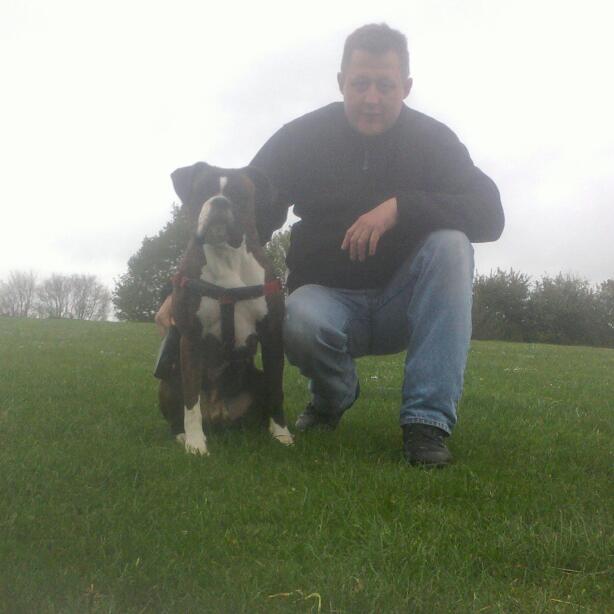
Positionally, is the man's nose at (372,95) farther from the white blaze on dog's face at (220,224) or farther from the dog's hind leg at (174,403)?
the dog's hind leg at (174,403)

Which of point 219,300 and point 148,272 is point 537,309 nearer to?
point 148,272

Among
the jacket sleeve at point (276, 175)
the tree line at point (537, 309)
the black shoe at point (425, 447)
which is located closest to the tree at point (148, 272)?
the tree line at point (537, 309)

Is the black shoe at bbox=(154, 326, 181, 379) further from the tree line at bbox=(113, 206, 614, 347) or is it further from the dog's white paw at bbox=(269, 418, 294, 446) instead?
the tree line at bbox=(113, 206, 614, 347)

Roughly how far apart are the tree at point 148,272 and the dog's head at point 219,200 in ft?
132

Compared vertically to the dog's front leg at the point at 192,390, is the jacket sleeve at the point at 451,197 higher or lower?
higher

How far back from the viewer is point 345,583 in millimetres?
2230

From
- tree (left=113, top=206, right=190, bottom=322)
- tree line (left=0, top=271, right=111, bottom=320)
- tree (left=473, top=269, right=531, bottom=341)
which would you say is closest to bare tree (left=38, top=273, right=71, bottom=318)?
tree line (left=0, top=271, right=111, bottom=320)

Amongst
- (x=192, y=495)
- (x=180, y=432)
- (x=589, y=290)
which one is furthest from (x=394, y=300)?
(x=589, y=290)

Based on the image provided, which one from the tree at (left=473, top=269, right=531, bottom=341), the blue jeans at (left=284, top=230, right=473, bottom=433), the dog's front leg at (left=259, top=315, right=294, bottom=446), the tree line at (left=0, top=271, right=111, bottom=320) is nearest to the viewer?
the blue jeans at (left=284, top=230, right=473, bottom=433)

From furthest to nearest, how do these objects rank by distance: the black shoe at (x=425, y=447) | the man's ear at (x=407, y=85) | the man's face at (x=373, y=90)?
the man's ear at (x=407, y=85) → the man's face at (x=373, y=90) → the black shoe at (x=425, y=447)

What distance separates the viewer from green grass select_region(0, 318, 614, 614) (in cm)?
217

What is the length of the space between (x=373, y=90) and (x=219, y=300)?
1.49 meters

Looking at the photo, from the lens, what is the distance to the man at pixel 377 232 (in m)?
3.92

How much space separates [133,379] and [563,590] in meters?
5.31
